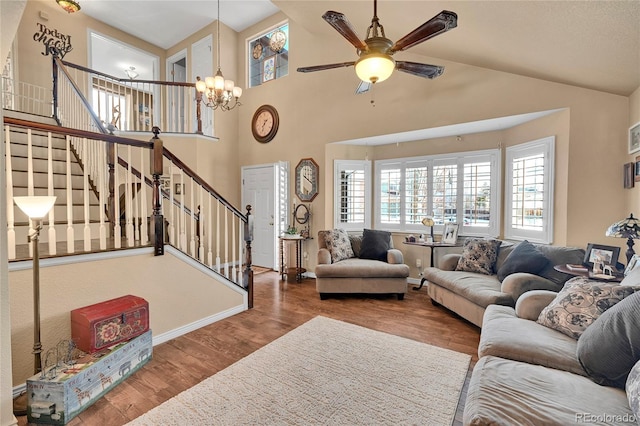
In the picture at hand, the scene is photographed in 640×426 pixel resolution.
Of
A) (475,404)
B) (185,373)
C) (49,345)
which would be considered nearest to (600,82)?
(475,404)

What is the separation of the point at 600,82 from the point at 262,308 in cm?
451

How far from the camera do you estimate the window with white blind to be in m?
5.16

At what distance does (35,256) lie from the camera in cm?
188

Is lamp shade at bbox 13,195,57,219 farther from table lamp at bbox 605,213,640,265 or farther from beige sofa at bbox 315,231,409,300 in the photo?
table lamp at bbox 605,213,640,265

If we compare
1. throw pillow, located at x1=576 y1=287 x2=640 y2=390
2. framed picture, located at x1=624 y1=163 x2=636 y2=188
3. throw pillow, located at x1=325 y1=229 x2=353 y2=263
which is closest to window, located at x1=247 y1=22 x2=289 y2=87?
throw pillow, located at x1=325 y1=229 x2=353 y2=263

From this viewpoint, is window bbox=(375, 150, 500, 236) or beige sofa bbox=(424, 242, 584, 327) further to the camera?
window bbox=(375, 150, 500, 236)

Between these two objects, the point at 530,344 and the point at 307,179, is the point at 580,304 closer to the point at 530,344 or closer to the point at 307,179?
the point at 530,344

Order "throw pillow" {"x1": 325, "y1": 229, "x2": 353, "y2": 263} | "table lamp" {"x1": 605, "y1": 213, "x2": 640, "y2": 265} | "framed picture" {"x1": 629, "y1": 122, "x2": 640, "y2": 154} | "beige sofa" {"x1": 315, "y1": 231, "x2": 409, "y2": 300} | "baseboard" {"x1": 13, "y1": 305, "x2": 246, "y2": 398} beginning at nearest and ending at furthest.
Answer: "table lamp" {"x1": 605, "y1": 213, "x2": 640, "y2": 265}, "framed picture" {"x1": 629, "y1": 122, "x2": 640, "y2": 154}, "baseboard" {"x1": 13, "y1": 305, "x2": 246, "y2": 398}, "beige sofa" {"x1": 315, "y1": 231, "x2": 409, "y2": 300}, "throw pillow" {"x1": 325, "y1": 229, "x2": 353, "y2": 263}

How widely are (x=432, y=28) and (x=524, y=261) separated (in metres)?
2.62

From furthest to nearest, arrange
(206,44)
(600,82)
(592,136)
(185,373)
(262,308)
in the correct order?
1. (206,44)
2. (262,308)
3. (592,136)
4. (600,82)
5. (185,373)

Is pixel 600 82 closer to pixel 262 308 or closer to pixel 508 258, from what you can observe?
pixel 508 258

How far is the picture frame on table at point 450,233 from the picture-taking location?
4.37 m

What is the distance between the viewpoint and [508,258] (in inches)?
131

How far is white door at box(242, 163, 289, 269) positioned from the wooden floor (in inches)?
50.6
